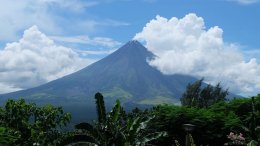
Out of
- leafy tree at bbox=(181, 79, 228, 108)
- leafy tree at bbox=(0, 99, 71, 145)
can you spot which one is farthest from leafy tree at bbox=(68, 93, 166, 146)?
leafy tree at bbox=(181, 79, 228, 108)

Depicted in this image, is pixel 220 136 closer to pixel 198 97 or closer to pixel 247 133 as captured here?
pixel 247 133

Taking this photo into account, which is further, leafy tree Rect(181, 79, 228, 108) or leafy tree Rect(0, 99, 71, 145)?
leafy tree Rect(181, 79, 228, 108)

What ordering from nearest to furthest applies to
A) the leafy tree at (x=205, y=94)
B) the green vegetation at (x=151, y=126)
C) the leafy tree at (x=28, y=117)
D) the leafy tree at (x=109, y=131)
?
the leafy tree at (x=109, y=131)
the green vegetation at (x=151, y=126)
the leafy tree at (x=28, y=117)
the leafy tree at (x=205, y=94)

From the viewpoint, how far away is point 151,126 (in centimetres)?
3931

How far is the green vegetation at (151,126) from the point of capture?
2567cm

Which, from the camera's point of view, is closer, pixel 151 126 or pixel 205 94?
pixel 151 126

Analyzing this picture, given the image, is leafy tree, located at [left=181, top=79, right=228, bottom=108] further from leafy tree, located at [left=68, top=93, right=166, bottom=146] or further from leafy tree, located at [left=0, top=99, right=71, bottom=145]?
leafy tree, located at [left=68, top=93, right=166, bottom=146]

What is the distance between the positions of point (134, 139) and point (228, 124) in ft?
47.9

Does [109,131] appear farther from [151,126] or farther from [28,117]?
[28,117]

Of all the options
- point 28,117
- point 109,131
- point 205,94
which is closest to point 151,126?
point 109,131

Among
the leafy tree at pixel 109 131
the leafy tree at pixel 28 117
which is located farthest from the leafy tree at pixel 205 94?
the leafy tree at pixel 109 131

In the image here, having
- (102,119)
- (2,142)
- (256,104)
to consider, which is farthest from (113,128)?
(256,104)

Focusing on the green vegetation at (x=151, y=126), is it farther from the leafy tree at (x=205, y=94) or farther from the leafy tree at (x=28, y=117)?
the leafy tree at (x=205, y=94)

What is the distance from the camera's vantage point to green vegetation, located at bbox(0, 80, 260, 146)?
25672 mm
